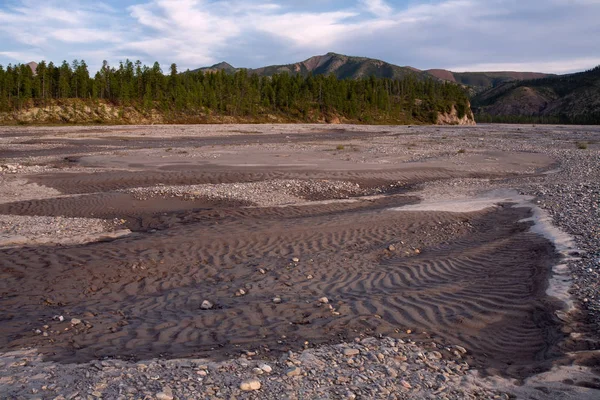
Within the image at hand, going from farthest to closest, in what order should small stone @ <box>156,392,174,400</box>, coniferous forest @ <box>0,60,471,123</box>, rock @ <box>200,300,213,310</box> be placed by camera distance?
coniferous forest @ <box>0,60,471,123</box> → rock @ <box>200,300,213,310</box> → small stone @ <box>156,392,174,400</box>

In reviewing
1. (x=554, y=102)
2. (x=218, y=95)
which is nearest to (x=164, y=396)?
(x=218, y=95)

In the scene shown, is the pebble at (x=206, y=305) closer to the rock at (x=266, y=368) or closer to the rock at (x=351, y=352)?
the rock at (x=266, y=368)

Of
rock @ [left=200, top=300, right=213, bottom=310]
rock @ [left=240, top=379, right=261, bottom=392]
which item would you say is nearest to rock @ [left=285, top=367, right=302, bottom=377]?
rock @ [left=240, top=379, right=261, bottom=392]

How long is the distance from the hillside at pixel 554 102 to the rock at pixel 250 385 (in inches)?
5672

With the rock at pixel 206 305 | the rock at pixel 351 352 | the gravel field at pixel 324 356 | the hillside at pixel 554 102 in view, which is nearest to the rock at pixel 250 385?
the gravel field at pixel 324 356

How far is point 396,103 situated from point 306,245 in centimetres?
12093

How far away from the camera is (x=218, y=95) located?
10212 cm

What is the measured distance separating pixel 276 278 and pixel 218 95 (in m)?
95.7

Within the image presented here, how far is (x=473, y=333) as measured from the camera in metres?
7.56

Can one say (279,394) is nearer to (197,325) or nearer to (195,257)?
(197,325)

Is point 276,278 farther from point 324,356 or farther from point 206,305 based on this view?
point 324,356

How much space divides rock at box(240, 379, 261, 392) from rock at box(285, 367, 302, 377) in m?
0.43

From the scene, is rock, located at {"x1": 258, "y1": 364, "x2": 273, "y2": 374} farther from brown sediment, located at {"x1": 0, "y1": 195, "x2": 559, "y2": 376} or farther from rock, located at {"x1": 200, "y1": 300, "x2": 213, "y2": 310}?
rock, located at {"x1": 200, "y1": 300, "x2": 213, "y2": 310}

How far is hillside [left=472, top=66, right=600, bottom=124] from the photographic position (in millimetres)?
151312
